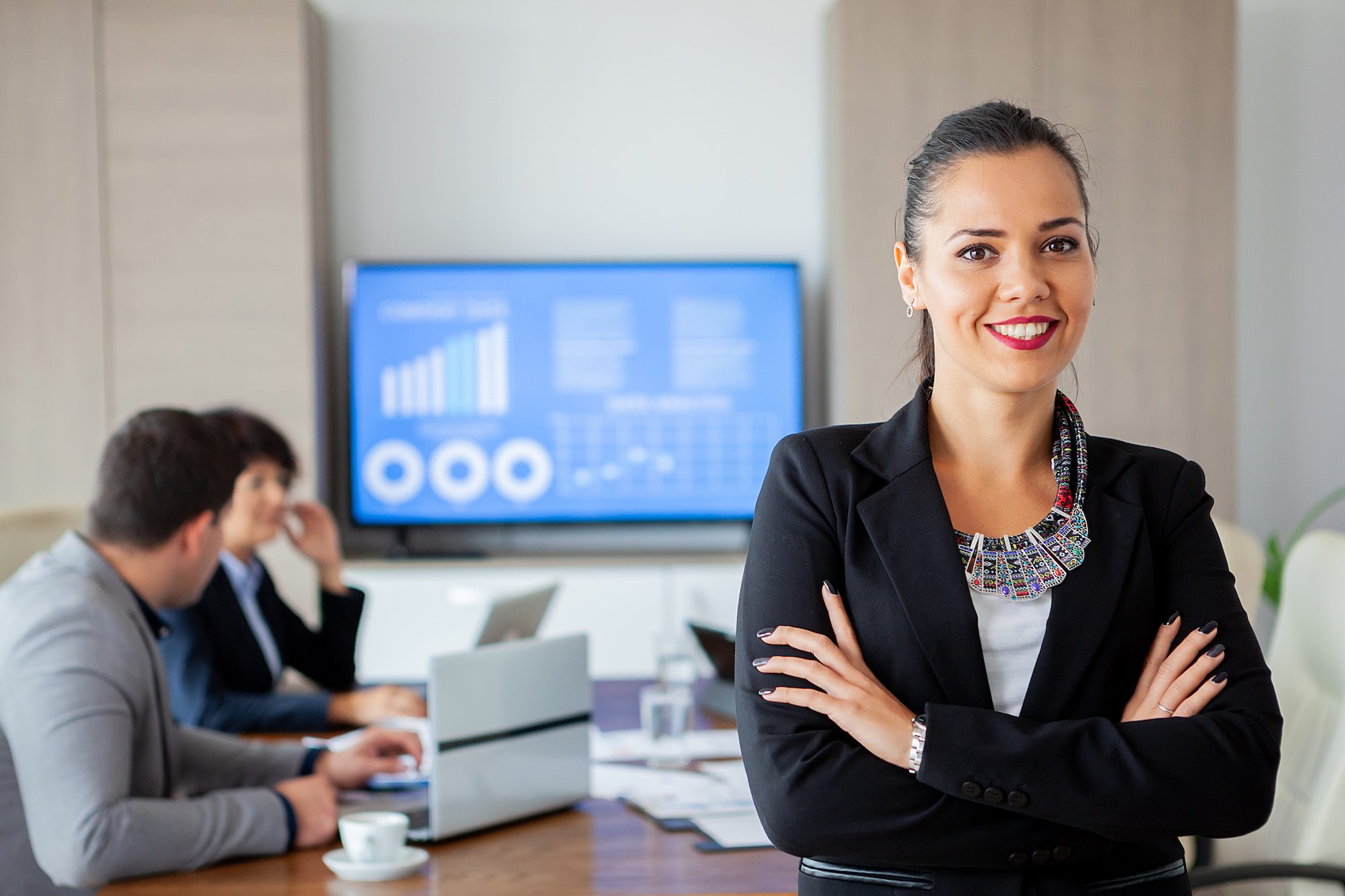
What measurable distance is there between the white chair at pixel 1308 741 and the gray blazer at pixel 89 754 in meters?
1.50

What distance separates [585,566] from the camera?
4.18 m

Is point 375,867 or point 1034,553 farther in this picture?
point 375,867

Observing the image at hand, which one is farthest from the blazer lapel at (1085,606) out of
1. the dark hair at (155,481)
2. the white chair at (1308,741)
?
the dark hair at (155,481)

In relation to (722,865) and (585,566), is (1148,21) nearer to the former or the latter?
(585,566)

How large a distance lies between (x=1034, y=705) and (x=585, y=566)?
3036 millimetres

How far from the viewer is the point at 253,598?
2.99m

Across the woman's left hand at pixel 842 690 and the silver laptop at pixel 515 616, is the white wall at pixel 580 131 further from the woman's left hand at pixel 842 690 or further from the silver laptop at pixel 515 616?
the woman's left hand at pixel 842 690

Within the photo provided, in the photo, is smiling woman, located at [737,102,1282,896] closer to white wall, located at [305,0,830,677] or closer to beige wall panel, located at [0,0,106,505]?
white wall, located at [305,0,830,677]

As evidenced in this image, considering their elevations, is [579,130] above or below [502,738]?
above

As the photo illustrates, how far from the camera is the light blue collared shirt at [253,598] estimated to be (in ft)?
9.48

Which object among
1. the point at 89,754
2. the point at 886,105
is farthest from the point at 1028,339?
the point at 886,105

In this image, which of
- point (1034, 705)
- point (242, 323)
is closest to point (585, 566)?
point (242, 323)

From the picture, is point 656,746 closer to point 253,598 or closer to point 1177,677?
point 1177,677

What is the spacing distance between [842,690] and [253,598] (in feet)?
7.03
